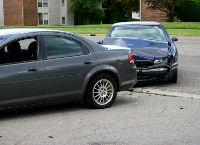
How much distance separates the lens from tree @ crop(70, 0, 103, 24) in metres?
60.6

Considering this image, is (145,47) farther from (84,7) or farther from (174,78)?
(84,7)

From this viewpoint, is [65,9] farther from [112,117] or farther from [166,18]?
[112,117]

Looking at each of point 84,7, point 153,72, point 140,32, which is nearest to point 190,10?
point 84,7

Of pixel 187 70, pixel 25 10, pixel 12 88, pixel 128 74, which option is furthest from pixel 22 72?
pixel 25 10

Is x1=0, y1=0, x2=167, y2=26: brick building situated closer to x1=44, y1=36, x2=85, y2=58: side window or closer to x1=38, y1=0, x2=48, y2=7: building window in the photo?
x1=38, y1=0, x2=48, y2=7: building window

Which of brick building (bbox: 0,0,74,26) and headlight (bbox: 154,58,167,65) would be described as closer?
headlight (bbox: 154,58,167,65)

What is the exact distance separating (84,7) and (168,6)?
18.7 metres

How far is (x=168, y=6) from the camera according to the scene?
4469cm

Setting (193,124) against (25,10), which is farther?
(25,10)

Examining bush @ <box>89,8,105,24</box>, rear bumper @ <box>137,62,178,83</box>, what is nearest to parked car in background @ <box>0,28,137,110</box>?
rear bumper @ <box>137,62,178,83</box>

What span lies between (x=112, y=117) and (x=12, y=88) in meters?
1.75

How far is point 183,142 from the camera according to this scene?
548cm

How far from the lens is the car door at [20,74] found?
249 inches

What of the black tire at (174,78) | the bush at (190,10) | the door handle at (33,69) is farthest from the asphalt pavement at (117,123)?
the bush at (190,10)
